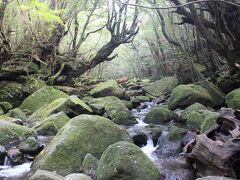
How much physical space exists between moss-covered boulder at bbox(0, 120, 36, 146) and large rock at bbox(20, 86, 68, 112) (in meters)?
4.25

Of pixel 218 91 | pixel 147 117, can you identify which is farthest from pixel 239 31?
pixel 147 117

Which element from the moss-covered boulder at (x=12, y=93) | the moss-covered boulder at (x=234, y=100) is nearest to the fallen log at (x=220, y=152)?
the moss-covered boulder at (x=234, y=100)

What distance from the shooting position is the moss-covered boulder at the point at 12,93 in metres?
12.7

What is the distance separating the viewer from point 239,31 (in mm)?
10875

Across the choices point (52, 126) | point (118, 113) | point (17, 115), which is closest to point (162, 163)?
point (52, 126)

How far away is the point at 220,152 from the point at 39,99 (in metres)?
9.17

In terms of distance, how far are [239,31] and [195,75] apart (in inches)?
184

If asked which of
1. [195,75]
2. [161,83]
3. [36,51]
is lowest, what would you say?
[161,83]

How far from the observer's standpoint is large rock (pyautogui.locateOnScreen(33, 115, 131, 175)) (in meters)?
5.88

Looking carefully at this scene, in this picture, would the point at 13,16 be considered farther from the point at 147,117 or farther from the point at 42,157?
the point at 42,157

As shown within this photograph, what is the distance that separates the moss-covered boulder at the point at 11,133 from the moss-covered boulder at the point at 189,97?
572cm

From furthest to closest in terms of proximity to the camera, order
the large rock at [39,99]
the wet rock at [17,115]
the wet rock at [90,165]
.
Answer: the large rock at [39,99]
the wet rock at [17,115]
the wet rock at [90,165]

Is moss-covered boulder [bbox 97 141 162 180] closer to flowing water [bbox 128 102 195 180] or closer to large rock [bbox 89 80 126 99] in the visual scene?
flowing water [bbox 128 102 195 180]

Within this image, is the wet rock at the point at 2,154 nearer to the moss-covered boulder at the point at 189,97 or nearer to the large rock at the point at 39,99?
the large rock at the point at 39,99
